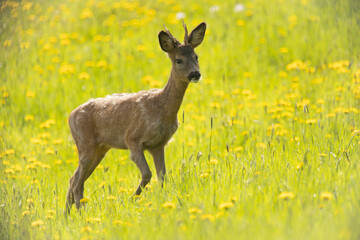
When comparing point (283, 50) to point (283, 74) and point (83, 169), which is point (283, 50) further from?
point (83, 169)

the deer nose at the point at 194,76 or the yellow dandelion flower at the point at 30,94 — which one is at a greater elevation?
the deer nose at the point at 194,76

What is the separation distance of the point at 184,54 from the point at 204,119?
2.91m

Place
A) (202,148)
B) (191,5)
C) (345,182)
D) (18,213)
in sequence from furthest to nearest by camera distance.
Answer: (191,5) → (202,148) → (18,213) → (345,182)

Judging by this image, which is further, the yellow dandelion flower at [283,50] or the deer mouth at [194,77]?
the yellow dandelion flower at [283,50]

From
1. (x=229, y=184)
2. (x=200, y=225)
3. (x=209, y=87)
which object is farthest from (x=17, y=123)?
(x=200, y=225)

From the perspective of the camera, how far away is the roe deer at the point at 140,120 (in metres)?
6.61

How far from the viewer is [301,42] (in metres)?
12.1

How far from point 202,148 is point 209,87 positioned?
8.34 ft

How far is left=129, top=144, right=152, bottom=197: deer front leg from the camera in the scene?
666 centimetres

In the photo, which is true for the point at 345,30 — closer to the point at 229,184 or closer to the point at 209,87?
the point at 209,87

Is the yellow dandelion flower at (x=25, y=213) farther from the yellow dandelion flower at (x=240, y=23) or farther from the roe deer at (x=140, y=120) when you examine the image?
the yellow dandelion flower at (x=240, y=23)

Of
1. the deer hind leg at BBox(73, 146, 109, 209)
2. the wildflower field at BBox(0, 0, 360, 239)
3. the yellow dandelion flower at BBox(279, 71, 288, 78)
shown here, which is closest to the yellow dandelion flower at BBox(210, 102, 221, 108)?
the wildflower field at BBox(0, 0, 360, 239)

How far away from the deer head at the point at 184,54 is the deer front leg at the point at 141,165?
997 millimetres

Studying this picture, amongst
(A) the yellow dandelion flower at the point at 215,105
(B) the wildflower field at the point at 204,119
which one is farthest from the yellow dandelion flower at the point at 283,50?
(A) the yellow dandelion flower at the point at 215,105
